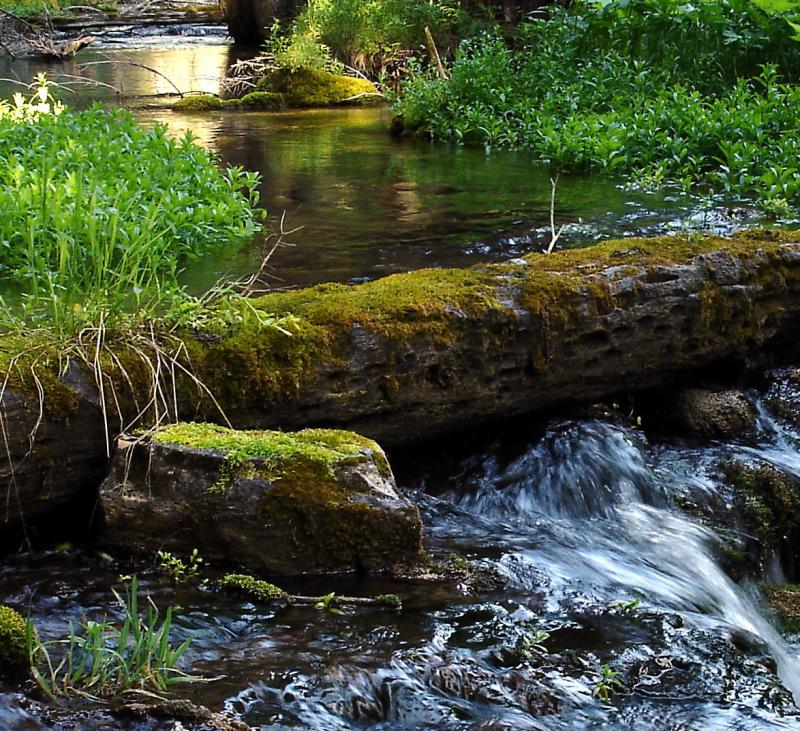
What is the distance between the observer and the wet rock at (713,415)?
651 centimetres

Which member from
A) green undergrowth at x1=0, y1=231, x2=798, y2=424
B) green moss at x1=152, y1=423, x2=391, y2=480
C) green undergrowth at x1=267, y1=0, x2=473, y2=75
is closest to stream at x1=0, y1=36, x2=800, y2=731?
green moss at x1=152, y1=423, x2=391, y2=480

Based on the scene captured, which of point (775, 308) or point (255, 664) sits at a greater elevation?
point (775, 308)

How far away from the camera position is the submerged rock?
14.1ft

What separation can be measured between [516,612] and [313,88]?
18388mm

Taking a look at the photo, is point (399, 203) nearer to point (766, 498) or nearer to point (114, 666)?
point (766, 498)

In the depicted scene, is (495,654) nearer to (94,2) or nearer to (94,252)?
(94,252)

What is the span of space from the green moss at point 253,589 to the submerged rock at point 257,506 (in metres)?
0.17

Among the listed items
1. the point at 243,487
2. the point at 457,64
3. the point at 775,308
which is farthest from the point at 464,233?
the point at 457,64

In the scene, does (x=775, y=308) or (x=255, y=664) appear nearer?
(x=255, y=664)

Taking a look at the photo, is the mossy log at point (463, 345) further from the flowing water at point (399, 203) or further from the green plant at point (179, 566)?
the flowing water at point (399, 203)

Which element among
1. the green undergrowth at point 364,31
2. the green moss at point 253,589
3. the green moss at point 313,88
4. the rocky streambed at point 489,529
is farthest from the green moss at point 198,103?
the green moss at point 253,589

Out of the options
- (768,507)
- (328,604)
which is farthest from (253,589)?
(768,507)

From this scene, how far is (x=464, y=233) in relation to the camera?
9633mm

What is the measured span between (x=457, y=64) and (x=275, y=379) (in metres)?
13.5
